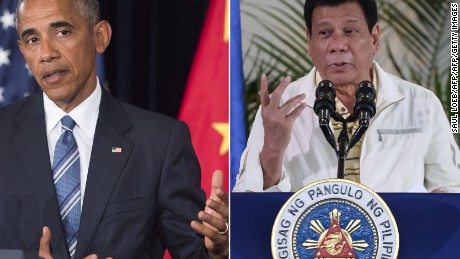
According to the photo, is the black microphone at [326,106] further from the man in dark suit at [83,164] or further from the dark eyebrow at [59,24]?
the dark eyebrow at [59,24]

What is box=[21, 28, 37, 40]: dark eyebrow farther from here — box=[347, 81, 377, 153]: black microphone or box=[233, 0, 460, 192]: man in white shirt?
box=[347, 81, 377, 153]: black microphone

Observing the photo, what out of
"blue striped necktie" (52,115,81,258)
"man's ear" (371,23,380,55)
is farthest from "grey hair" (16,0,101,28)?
"man's ear" (371,23,380,55)

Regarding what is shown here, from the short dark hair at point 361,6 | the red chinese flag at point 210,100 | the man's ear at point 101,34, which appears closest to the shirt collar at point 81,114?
the man's ear at point 101,34

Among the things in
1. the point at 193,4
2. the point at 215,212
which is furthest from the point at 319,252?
the point at 193,4

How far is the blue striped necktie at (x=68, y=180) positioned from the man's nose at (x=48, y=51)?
244mm

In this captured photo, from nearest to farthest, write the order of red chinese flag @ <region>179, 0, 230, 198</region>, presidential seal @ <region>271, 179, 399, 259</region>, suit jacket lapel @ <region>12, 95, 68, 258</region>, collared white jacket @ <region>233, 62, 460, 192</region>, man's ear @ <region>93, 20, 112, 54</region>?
presidential seal @ <region>271, 179, 399, 259</region>, collared white jacket @ <region>233, 62, 460, 192</region>, suit jacket lapel @ <region>12, 95, 68, 258</region>, man's ear @ <region>93, 20, 112, 54</region>, red chinese flag @ <region>179, 0, 230, 198</region>

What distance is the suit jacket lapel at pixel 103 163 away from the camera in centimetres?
298

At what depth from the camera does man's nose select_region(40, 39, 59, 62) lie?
→ 3109 millimetres

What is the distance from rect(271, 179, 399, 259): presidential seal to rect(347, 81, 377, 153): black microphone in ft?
0.50

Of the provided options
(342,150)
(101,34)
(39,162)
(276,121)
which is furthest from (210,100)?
(342,150)

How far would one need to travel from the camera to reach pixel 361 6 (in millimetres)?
2744

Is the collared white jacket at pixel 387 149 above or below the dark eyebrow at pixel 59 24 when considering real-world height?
below

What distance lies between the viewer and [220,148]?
3830mm

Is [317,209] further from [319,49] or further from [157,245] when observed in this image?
[157,245]
